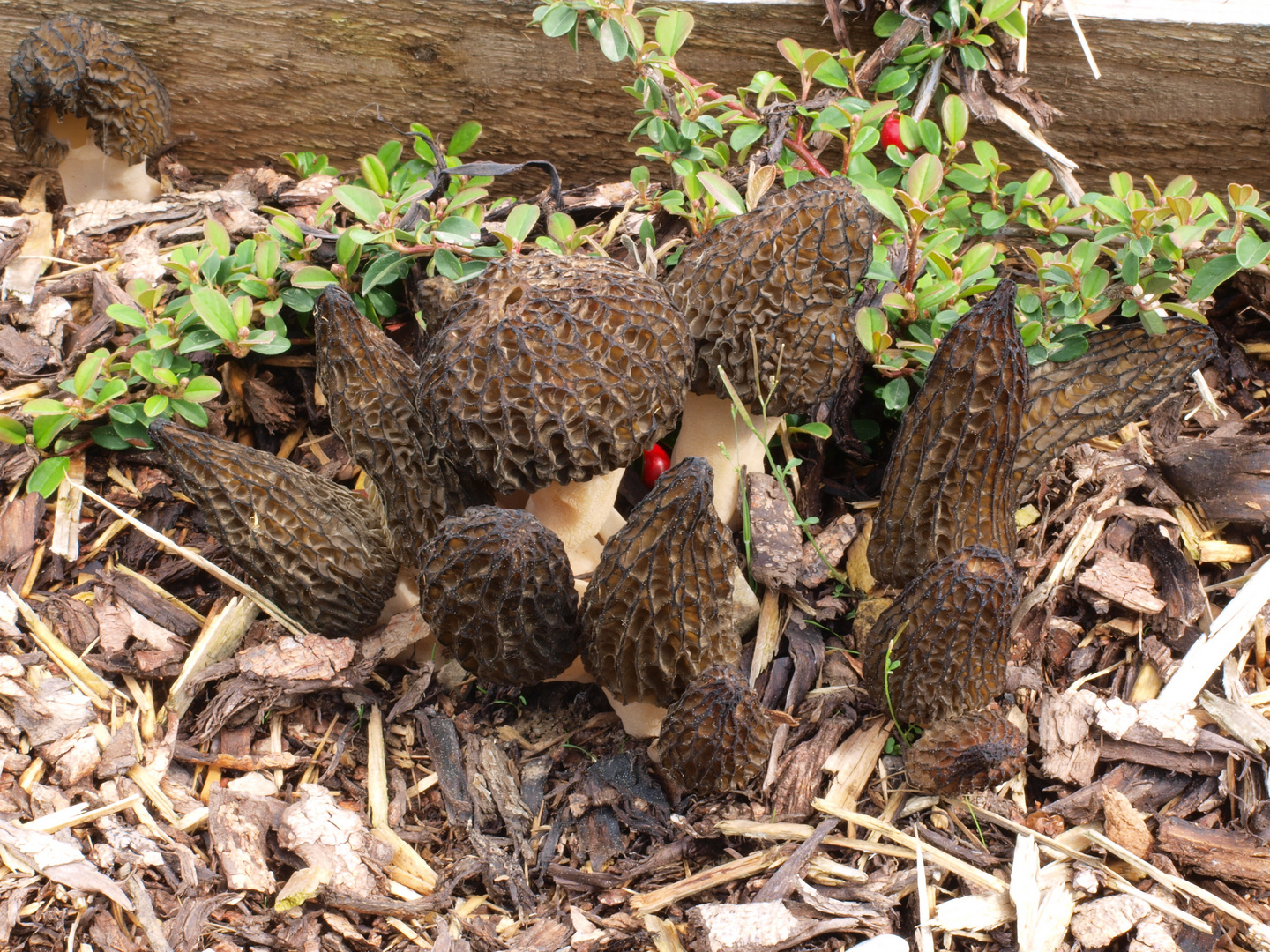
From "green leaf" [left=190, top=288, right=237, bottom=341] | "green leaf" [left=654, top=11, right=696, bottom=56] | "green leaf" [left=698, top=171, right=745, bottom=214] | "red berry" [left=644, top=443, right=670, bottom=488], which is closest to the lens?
"green leaf" [left=698, top=171, right=745, bottom=214]

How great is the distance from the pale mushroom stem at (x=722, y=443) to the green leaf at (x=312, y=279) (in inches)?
38.3

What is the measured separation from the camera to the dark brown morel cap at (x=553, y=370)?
1954 millimetres

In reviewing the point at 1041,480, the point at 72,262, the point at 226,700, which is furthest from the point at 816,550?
the point at 72,262

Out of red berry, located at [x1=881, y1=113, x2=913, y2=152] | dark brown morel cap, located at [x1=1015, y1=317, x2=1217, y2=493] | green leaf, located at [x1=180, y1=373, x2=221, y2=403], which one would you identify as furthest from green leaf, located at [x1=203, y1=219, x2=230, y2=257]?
dark brown morel cap, located at [x1=1015, y1=317, x2=1217, y2=493]

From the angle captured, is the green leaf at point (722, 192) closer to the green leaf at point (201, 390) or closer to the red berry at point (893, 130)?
the red berry at point (893, 130)

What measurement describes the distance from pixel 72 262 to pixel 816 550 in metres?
2.42

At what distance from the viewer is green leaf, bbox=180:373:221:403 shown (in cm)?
262

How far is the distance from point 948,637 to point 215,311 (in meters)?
1.91

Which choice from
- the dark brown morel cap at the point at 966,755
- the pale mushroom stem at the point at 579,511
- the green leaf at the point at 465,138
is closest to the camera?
A: the dark brown morel cap at the point at 966,755

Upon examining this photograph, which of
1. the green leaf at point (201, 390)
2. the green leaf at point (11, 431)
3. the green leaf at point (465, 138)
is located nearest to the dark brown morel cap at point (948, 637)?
the green leaf at point (201, 390)

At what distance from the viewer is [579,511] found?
2.42 m

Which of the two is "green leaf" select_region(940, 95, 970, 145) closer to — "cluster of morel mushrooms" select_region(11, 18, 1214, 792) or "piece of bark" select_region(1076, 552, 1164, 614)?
"cluster of morel mushrooms" select_region(11, 18, 1214, 792)

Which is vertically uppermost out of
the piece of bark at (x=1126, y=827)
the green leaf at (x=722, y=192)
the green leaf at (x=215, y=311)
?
the green leaf at (x=722, y=192)

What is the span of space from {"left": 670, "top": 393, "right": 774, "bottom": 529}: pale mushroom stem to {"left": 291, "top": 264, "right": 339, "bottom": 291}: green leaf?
97 centimetres
